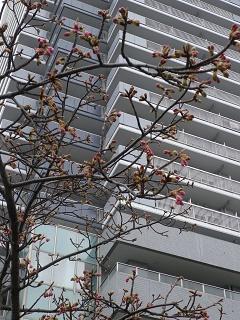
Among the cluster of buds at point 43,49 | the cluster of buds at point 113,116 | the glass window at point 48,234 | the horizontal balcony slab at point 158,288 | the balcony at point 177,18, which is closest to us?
the cluster of buds at point 43,49

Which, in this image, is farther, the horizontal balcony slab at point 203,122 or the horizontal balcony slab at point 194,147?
the horizontal balcony slab at point 203,122

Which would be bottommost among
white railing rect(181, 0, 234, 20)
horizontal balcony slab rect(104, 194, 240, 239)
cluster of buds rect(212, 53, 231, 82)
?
cluster of buds rect(212, 53, 231, 82)

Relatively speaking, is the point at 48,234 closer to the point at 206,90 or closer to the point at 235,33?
the point at 206,90

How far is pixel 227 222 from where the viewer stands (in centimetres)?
2544

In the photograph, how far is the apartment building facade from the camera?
1950 cm

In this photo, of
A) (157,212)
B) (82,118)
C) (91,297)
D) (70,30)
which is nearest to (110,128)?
(82,118)

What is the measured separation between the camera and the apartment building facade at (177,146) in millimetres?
19500

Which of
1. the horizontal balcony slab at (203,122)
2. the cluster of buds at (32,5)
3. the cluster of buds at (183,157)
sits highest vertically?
the horizontal balcony slab at (203,122)

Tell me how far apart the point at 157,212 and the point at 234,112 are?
38.7ft

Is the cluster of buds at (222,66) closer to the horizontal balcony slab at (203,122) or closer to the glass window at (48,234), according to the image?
the glass window at (48,234)

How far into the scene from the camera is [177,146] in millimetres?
27641

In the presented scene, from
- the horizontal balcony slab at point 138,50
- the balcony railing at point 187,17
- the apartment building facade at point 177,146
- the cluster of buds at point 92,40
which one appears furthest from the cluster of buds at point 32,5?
the balcony railing at point 187,17

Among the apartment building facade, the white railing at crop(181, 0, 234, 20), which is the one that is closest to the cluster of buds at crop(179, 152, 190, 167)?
the apartment building facade

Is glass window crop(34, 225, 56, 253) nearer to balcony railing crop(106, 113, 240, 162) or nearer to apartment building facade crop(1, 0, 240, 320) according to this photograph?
apartment building facade crop(1, 0, 240, 320)
